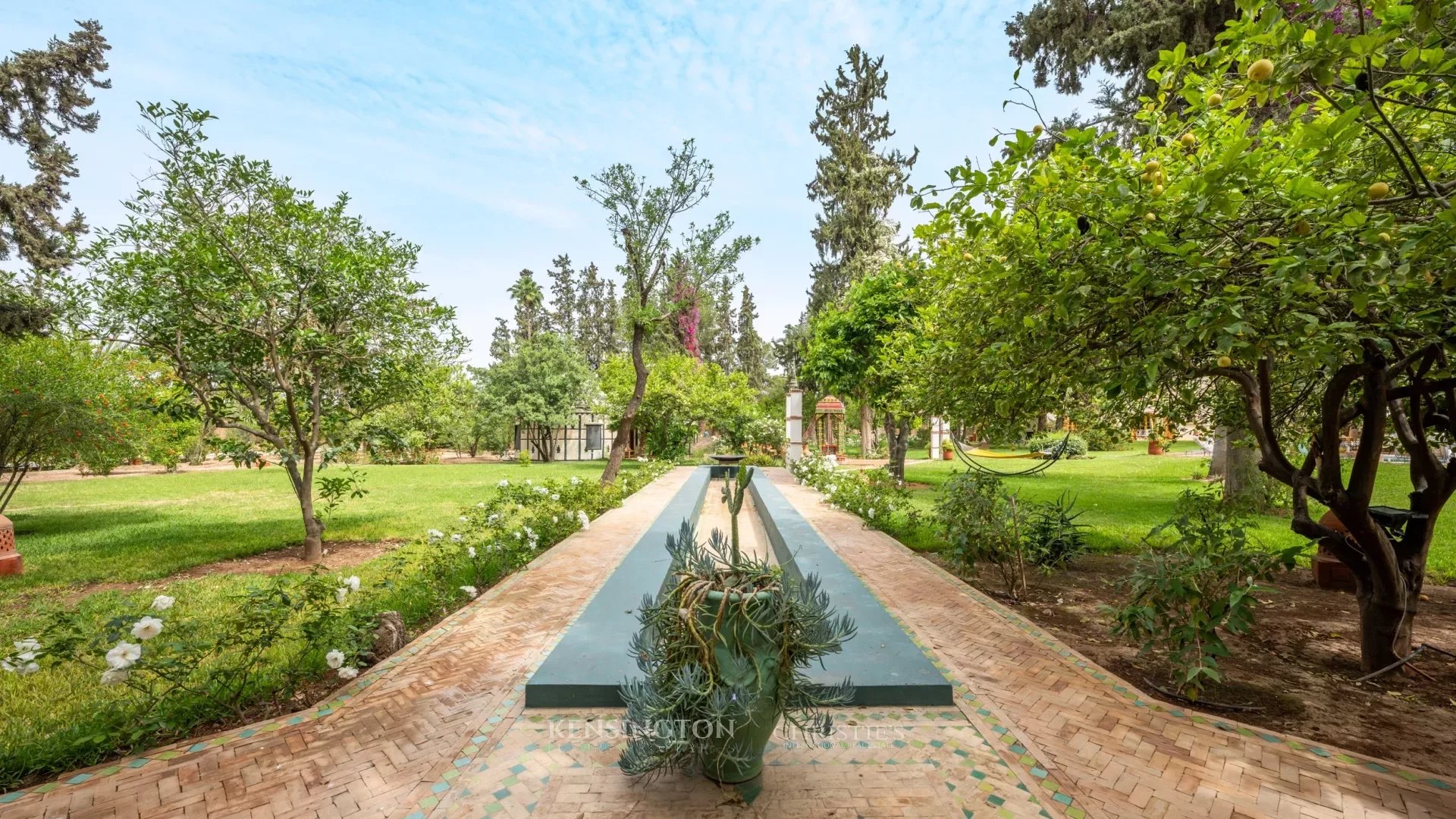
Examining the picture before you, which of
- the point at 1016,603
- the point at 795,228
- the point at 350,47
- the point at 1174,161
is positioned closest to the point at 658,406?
the point at 795,228

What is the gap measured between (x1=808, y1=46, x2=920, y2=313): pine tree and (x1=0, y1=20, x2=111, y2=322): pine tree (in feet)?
71.3

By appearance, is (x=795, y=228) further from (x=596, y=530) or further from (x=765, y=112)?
(x=596, y=530)

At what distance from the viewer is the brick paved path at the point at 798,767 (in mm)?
2461

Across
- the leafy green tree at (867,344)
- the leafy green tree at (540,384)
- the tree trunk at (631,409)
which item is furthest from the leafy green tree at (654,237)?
the leafy green tree at (540,384)

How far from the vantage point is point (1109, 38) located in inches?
424

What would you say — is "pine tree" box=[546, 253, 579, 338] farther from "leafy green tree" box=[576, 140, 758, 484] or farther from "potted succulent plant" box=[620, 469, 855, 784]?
"potted succulent plant" box=[620, 469, 855, 784]

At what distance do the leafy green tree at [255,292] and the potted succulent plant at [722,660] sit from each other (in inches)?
245

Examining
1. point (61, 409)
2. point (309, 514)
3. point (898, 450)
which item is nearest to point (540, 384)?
point (898, 450)

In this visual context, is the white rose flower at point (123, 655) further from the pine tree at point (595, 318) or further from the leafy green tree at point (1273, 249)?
the pine tree at point (595, 318)

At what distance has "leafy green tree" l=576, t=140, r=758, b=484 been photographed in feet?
46.4

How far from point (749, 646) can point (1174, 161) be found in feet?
12.4

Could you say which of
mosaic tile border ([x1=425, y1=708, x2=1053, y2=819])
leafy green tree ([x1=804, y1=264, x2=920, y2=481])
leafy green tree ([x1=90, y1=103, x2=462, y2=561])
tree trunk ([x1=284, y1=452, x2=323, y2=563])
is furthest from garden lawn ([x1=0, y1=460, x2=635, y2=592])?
leafy green tree ([x1=804, y1=264, x2=920, y2=481])

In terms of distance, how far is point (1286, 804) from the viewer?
2447 mm

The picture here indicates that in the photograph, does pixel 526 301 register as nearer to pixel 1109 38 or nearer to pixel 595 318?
pixel 595 318
